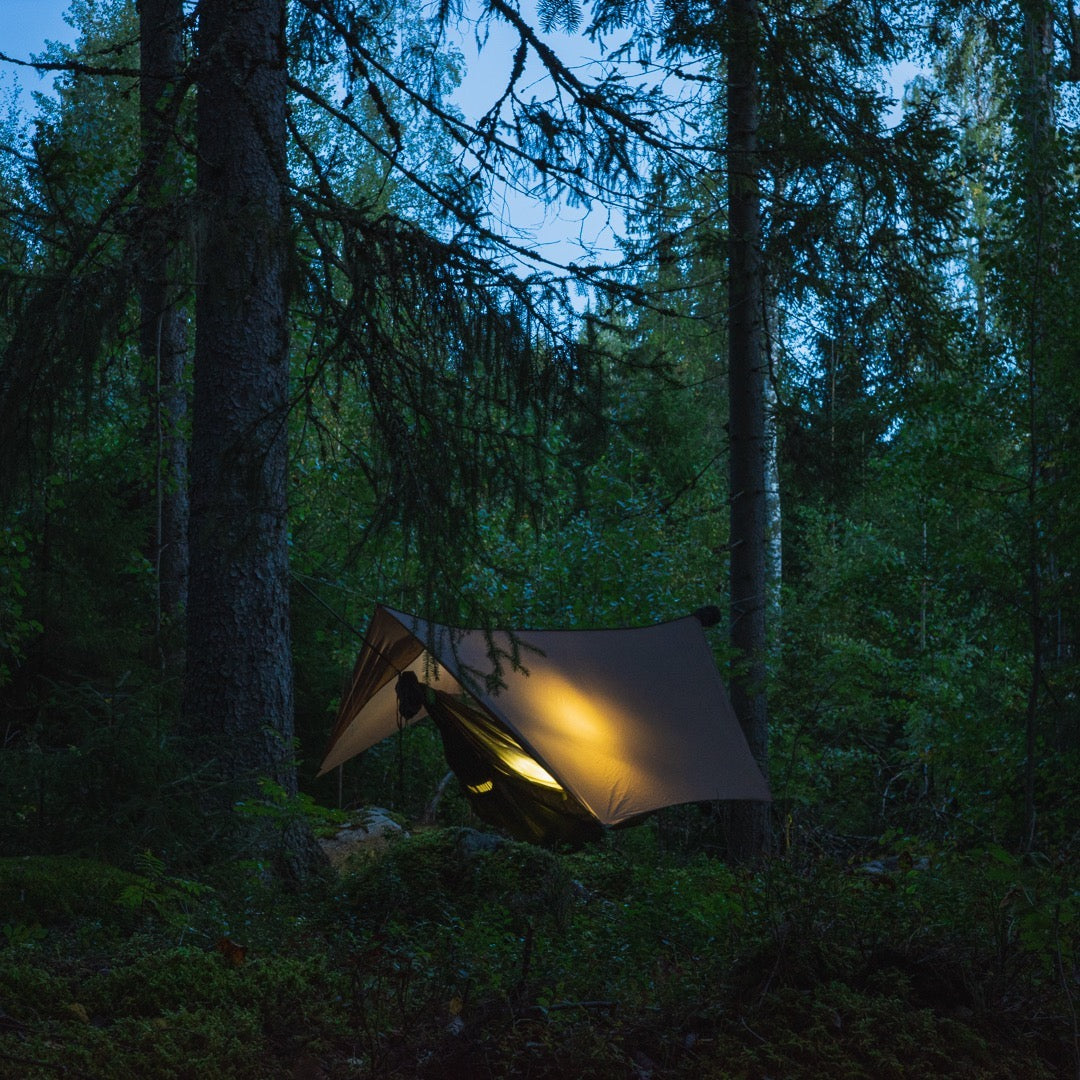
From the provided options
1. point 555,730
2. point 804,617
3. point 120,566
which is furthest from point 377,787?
point 555,730

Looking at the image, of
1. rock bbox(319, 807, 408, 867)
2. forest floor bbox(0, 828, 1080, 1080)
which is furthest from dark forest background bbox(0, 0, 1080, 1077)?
rock bbox(319, 807, 408, 867)

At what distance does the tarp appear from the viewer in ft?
15.8

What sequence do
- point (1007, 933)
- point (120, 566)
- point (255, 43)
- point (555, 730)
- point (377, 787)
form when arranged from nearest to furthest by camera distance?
point (1007, 933) → point (255, 43) → point (555, 730) → point (120, 566) → point (377, 787)

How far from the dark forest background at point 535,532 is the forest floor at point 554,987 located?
0.5 inches

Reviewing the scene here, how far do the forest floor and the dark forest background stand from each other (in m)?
0.01

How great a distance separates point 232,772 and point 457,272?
199 cm

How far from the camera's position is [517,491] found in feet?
13.8

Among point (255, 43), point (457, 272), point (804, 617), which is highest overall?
point (255, 43)

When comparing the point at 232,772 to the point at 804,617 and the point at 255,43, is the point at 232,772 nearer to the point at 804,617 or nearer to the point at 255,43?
the point at 255,43

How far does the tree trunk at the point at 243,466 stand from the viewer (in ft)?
13.1

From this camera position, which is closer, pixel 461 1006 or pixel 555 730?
pixel 461 1006

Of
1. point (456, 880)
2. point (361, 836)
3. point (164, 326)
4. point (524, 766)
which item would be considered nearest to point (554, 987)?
point (456, 880)

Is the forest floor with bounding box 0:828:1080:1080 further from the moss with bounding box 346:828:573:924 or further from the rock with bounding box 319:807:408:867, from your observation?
the rock with bounding box 319:807:408:867

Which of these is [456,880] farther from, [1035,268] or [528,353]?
[1035,268]
